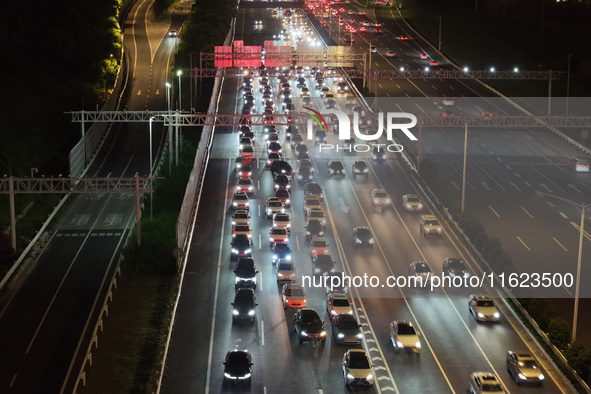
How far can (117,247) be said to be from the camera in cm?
7100

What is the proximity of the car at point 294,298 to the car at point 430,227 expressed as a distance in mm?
15601

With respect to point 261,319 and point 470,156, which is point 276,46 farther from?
point 261,319

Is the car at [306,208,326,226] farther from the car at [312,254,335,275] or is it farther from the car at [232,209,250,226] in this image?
the car at [312,254,335,275]

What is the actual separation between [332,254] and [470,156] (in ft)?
105

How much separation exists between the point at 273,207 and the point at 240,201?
116 inches

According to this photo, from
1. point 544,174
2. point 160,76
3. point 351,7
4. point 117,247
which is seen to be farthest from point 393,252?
point 351,7

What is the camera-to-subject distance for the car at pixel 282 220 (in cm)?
7069

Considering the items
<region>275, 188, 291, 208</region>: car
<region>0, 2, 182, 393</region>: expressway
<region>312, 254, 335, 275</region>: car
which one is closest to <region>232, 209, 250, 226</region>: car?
<region>275, 188, 291, 208</region>: car

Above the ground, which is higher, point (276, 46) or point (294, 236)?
point (276, 46)

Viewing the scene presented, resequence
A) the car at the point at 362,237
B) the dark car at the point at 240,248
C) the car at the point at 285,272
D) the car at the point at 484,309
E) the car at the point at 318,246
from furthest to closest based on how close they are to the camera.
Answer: the car at the point at 362,237, the dark car at the point at 240,248, the car at the point at 318,246, the car at the point at 285,272, the car at the point at 484,309

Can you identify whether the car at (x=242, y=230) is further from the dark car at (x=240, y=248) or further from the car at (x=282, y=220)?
the dark car at (x=240, y=248)

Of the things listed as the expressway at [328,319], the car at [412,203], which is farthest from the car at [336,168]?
the car at [412,203]

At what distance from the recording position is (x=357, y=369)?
45.4 metres

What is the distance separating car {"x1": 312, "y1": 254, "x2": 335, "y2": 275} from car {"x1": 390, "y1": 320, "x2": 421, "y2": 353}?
37.0ft
